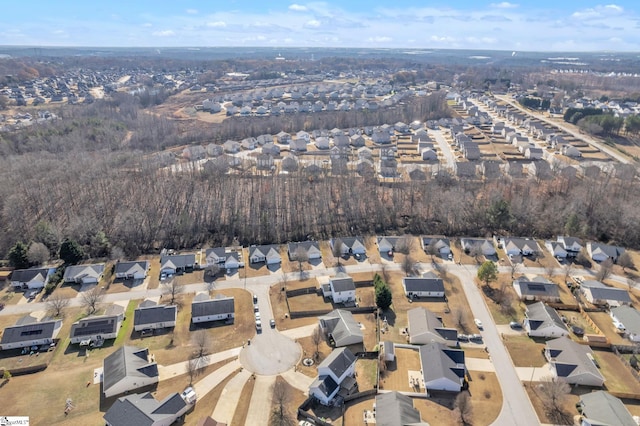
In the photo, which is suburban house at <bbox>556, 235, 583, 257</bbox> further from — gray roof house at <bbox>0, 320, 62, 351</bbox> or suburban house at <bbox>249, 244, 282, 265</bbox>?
gray roof house at <bbox>0, 320, 62, 351</bbox>

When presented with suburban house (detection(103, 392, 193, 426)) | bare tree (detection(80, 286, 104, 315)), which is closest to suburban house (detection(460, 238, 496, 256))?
suburban house (detection(103, 392, 193, 426))

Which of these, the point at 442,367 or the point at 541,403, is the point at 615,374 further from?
the point at 442,367

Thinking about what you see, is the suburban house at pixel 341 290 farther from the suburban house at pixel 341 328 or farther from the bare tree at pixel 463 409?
the bare tree at pixel 463 409

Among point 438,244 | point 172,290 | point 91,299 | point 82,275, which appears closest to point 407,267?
point 438,244

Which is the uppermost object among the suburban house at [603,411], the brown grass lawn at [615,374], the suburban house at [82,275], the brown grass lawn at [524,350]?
the suburban house at [603,411]

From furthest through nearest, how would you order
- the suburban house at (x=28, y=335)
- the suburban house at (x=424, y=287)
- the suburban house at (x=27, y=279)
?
the suburban house at (x=27, y=279), the suburban house at (x=424, y=287), the suburban house at (x=28, y=335)

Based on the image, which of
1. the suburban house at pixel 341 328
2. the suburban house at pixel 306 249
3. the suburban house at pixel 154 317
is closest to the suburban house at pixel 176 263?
the suburban house at pixel 154 317
